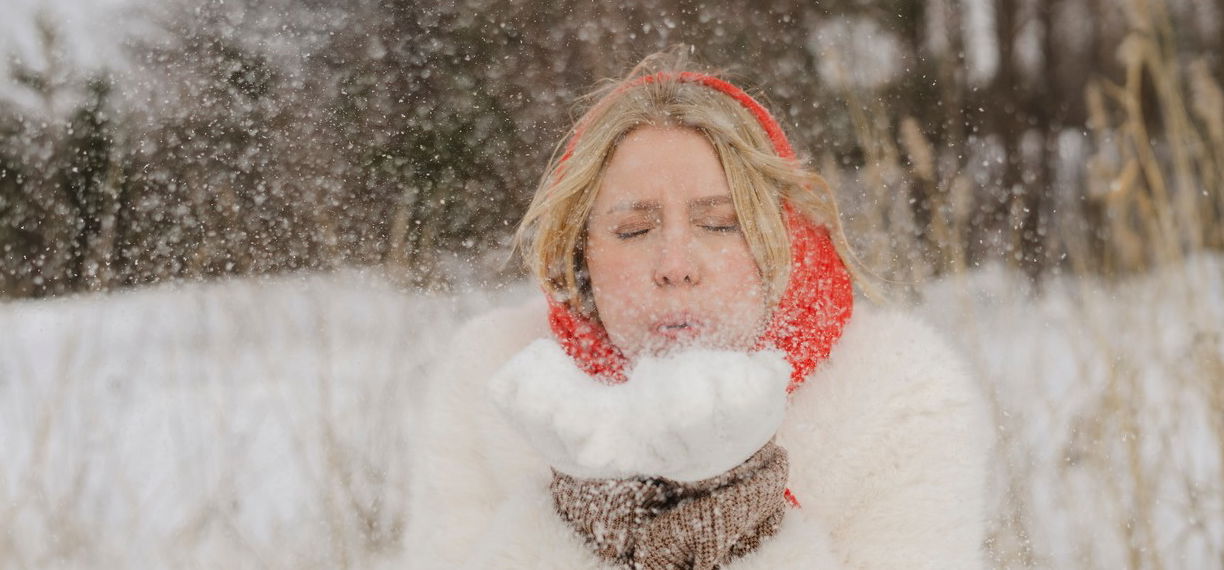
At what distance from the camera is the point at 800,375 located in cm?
110

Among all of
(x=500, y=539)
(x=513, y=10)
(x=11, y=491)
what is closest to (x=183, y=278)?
(x=11, y=491)

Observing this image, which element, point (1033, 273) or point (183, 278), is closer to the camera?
point (183, 278)

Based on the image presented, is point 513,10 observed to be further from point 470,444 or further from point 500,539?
point 500,539

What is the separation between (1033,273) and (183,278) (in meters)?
3.54

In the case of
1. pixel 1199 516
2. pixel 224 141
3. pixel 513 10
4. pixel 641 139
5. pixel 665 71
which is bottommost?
pixel 1199 516

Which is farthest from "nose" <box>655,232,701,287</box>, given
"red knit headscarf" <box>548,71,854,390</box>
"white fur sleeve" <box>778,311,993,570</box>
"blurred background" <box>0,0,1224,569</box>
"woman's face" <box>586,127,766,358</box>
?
"blurred background" <box>0,0,1224,569</box>

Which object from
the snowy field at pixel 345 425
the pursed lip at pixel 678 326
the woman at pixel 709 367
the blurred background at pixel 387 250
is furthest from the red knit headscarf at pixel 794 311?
the snowy field at pixel 345 425

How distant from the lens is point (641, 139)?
3.60ft

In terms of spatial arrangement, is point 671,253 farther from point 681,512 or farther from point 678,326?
point 681,512

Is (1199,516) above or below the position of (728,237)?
below

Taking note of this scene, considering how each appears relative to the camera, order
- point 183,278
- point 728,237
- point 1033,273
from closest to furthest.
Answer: point 728,237
point 183,278
point 1033,273

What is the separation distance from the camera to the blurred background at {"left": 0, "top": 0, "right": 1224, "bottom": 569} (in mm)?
1826

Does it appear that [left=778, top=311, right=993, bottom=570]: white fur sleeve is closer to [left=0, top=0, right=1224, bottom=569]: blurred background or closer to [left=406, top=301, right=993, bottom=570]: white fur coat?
[left=406, top=301, right=993, bottom=570]: white fur coat

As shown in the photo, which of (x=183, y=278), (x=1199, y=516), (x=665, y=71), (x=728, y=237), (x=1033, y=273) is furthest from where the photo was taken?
(x=1033, y=273)
